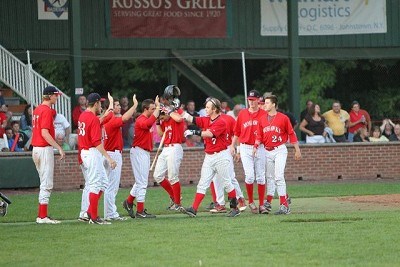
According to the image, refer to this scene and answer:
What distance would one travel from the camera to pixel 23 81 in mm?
28812

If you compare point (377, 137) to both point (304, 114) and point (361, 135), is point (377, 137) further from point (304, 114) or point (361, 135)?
point (304, 114)

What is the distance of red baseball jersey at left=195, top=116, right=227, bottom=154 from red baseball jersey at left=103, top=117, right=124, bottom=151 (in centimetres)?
140

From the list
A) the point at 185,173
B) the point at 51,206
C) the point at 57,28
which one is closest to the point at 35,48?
the point at 57,28

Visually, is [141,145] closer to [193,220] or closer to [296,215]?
[193,220]

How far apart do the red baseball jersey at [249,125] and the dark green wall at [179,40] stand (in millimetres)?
12598

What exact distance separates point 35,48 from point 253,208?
13.5m

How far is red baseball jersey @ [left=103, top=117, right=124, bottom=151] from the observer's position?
1820 cm

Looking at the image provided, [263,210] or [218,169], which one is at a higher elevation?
[218,169]

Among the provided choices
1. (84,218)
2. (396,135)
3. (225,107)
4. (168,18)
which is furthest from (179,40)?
(84,218)

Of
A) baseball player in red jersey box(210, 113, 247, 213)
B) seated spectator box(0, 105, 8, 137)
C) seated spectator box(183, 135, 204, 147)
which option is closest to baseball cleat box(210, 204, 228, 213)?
baseball player in red jersey box(210, 113, 247, 213)

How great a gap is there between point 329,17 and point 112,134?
16.5 m

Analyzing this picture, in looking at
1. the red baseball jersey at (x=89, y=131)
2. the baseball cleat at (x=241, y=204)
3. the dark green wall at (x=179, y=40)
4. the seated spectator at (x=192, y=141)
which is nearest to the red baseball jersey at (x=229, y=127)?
the baseball cleat at (x=241, y=204)

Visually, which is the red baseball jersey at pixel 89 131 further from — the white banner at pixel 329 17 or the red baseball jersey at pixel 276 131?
the white banner at pixel 329 17

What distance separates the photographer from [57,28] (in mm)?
31656
